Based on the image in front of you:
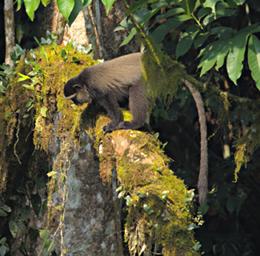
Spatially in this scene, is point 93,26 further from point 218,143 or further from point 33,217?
point 218,143

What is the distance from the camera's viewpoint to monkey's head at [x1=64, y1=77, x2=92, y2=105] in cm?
447

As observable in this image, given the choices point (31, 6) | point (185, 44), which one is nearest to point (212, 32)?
point (185, 44)

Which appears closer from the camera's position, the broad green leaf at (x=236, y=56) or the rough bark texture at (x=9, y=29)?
the broad green leaf at (x=236, y=56)

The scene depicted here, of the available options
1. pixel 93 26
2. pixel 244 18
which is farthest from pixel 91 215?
pixel 244 18

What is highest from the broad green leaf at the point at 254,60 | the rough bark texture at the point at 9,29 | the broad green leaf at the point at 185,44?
the rough bark texture at the point at 9,29

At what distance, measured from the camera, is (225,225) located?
6.67 meters

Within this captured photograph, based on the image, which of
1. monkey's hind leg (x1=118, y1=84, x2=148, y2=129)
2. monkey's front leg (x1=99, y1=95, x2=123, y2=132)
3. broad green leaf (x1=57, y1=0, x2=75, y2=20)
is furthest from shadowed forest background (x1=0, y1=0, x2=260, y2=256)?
monkey's hind leg (x1=118, y1=84, x2=148, y2=129)

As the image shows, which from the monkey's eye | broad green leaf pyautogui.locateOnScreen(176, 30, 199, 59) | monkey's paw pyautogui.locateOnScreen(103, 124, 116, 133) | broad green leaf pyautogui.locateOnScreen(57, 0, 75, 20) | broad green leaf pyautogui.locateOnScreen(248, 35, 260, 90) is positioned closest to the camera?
broad green leaf pyautogui.locateOnScreen(57, 0, 75, 20)

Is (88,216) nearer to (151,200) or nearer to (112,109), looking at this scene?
(151,200)

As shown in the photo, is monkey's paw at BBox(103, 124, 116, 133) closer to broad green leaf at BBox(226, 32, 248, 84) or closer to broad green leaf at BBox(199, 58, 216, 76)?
broad green leaf at BBox(199, 58, 216, 76)

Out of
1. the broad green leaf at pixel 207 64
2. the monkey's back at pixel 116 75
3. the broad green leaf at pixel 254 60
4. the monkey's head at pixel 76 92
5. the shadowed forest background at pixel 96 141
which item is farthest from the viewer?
the monkey's back at pixel 116 75

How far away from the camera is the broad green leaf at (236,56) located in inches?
149

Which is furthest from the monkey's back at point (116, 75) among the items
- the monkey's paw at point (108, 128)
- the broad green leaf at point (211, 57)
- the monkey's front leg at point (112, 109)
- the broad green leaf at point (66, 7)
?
the broad green leaf at point (66, 7)

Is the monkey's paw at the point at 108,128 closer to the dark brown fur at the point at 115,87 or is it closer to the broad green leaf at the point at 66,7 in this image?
the dark brown fur at the point at 115,87
